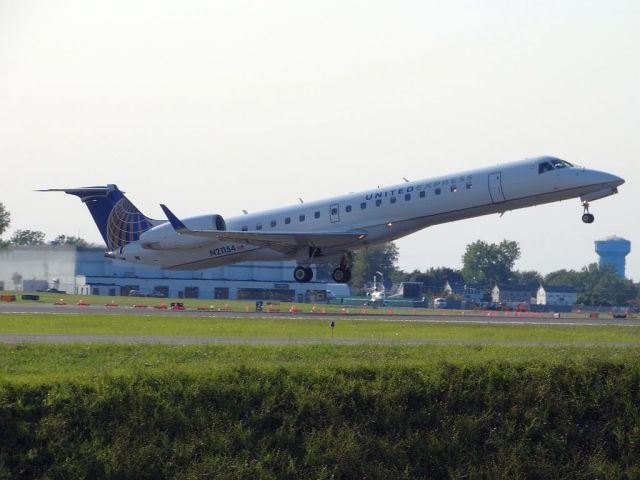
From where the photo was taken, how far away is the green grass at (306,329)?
2995 cm

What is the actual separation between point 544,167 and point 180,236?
18.5 metres

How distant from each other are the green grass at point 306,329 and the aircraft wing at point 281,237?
6.51 metres

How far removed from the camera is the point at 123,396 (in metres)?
17.1

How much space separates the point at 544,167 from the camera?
40.4 meters

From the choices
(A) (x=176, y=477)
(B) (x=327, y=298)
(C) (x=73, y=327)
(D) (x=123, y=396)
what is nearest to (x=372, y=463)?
(A) (x=176, y=477)

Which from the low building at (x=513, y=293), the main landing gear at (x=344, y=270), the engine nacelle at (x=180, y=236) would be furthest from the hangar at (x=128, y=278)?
the low building at (x=513, y=293)

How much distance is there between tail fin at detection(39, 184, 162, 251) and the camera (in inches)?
2051

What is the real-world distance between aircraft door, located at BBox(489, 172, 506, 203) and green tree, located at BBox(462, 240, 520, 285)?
375 feet

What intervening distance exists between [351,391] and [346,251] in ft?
96.1

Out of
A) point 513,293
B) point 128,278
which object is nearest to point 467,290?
point 513,293

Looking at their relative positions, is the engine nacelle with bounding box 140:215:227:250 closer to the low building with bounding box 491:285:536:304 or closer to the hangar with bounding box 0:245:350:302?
the hangar with bounding box 0:245:350:302

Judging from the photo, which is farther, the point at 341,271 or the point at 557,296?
the point at 557,296

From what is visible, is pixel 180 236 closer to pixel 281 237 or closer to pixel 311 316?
pixel 281 237

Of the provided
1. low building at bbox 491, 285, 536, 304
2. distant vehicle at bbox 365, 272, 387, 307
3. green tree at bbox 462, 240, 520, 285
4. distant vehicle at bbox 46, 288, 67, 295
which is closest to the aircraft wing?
distant vehicle at bbox 365, 272, 387, 307
